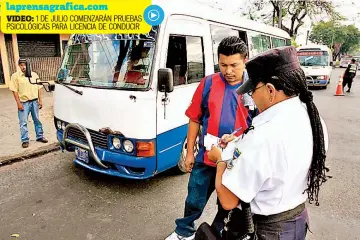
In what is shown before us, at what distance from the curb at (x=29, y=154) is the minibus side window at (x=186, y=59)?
2882 mm

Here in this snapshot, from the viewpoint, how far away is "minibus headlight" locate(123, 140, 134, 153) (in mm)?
3107

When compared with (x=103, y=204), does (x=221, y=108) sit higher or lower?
higher

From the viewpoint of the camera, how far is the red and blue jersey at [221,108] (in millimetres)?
2125

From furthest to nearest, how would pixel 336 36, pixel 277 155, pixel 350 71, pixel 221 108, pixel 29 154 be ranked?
pixel 336 36 → pixel 350 71 → pixel 29 154 → pixel 221 108 → pixel 277 155

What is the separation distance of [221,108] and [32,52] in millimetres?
12265

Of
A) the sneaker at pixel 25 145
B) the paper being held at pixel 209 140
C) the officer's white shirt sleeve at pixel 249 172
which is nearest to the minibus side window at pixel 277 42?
the paper being held at pixel 209 140

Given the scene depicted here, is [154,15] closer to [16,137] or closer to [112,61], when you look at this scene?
[112,61]

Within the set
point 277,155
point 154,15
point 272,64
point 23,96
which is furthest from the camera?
point 23,96

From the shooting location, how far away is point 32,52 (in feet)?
39.7

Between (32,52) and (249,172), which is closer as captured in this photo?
(249,172)

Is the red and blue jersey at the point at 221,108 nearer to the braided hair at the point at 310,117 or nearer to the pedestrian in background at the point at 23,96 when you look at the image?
the braided hair at the point at 310,117

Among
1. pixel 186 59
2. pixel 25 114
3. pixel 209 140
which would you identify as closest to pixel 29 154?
pixel 25 114

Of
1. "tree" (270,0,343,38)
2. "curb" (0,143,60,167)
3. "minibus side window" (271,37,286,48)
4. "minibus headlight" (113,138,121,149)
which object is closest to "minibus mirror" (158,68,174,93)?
"minibus headlight" (113,138,121,149)

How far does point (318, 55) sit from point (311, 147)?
48.6ft
